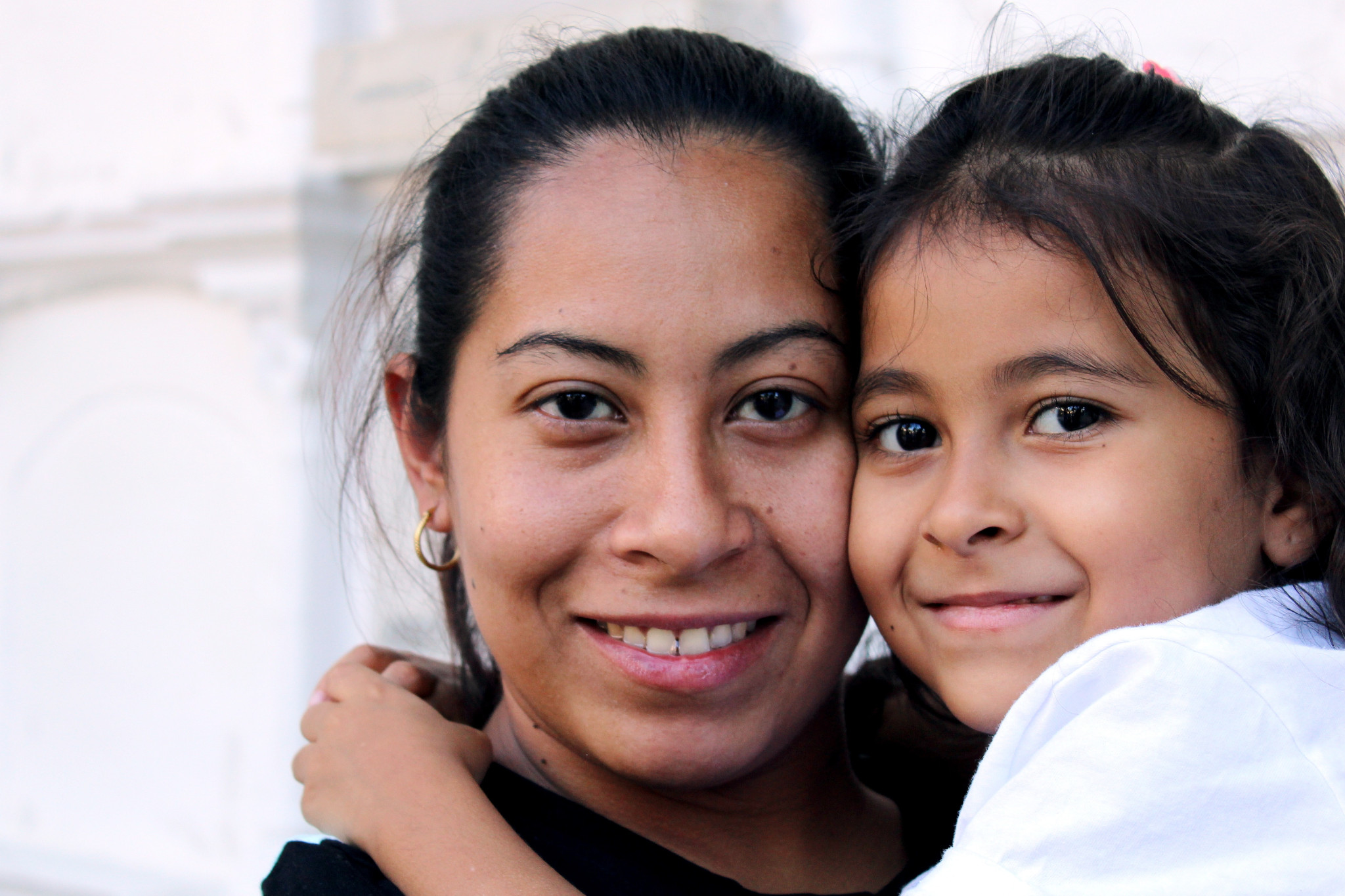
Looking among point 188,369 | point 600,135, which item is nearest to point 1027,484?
point 600,135

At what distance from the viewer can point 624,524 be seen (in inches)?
51.4

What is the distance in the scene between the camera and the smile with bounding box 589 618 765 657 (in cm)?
133

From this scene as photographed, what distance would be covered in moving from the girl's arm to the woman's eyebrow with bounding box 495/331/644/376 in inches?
20.7

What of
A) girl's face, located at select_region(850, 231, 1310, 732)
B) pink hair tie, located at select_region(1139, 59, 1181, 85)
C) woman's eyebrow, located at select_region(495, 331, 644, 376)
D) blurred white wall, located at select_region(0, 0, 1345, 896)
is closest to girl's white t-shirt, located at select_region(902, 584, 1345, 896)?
girl's face, located at select_region(850, 231, 1310, 732)

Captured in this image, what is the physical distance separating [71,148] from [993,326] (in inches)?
196

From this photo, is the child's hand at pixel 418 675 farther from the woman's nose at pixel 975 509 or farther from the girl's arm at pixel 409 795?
the woman's nose at pixel 975 509

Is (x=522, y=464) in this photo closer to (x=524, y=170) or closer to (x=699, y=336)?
(x=699, y=336)

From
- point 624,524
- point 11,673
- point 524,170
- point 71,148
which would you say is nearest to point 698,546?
point 624,524

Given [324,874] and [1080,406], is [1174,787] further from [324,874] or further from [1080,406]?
[324,874]

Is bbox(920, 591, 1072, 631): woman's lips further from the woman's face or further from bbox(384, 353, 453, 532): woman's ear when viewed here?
bbox(384, 353, 453, 532): woman's ear

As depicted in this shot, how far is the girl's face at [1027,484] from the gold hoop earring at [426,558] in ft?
1.95

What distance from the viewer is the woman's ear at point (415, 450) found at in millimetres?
1591

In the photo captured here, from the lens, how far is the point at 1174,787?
1.01 m

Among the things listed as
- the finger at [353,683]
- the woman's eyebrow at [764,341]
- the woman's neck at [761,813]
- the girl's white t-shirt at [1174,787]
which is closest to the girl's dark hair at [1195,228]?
the woman's eyebrow at [764,341]
